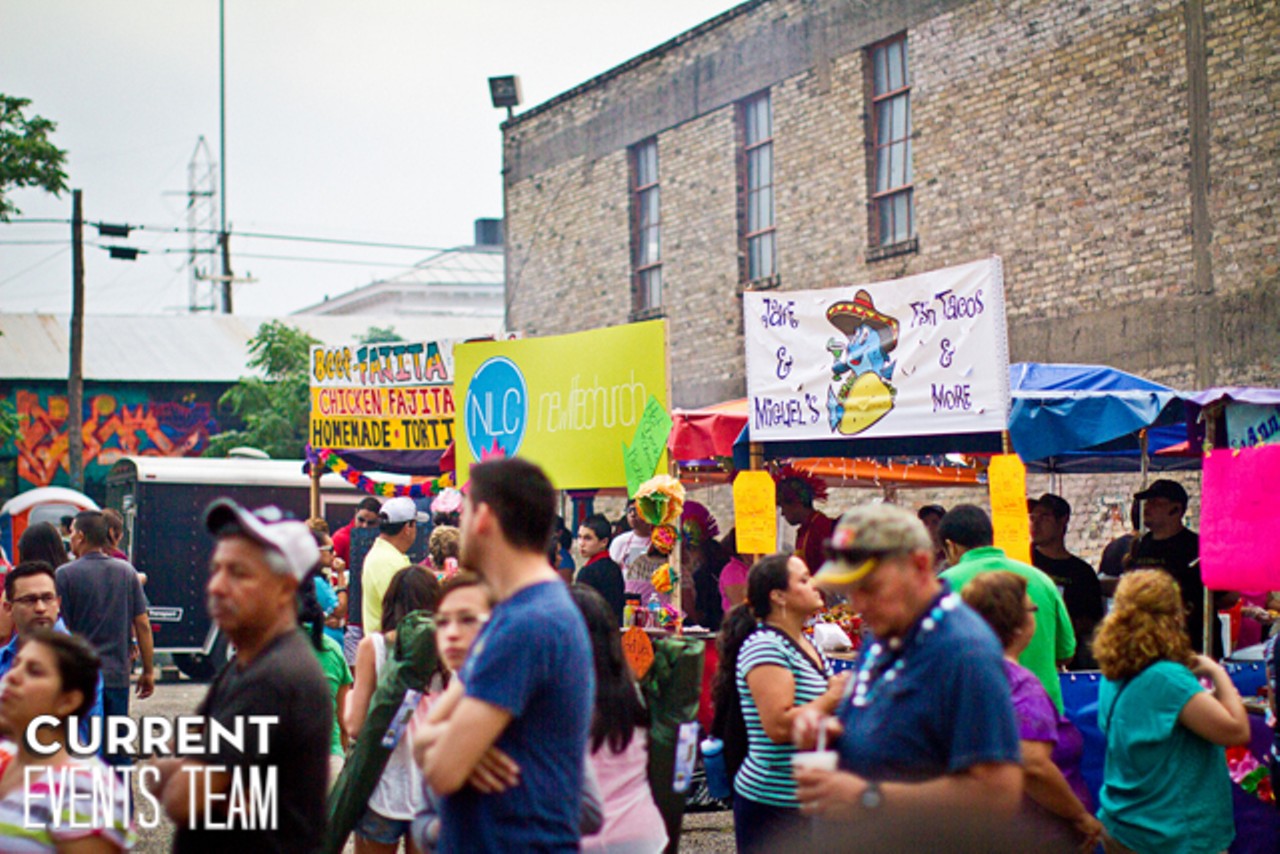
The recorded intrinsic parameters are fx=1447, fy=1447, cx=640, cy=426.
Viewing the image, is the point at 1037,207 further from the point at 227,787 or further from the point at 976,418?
the point at 227,787

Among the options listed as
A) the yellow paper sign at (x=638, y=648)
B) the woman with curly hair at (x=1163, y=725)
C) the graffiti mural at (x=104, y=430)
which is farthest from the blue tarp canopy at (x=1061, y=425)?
the graffiti mural at (x=104, y=430)

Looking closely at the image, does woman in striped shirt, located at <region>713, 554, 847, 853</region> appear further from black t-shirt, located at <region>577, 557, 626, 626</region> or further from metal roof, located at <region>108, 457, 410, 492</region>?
metal roof, located at <region>108, 457, 410, 492</region>

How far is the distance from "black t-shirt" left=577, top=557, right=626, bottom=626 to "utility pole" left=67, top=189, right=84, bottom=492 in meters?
23.2

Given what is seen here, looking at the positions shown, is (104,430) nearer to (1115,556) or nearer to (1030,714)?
(1115,556)

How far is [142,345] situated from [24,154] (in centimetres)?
1888

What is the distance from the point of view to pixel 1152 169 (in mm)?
15000

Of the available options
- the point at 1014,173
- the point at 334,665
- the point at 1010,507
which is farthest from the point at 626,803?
the point at 1014,173

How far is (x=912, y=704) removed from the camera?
130 inches

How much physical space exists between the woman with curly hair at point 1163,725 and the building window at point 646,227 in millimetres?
17410

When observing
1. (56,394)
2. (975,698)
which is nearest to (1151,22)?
(975,698)

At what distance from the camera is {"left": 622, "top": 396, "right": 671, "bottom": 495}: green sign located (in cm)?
988

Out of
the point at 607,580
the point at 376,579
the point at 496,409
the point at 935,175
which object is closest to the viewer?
the point at 376,579

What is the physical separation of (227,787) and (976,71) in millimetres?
15232

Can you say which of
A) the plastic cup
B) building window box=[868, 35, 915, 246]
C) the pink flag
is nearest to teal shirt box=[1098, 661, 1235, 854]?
the plastic cup
